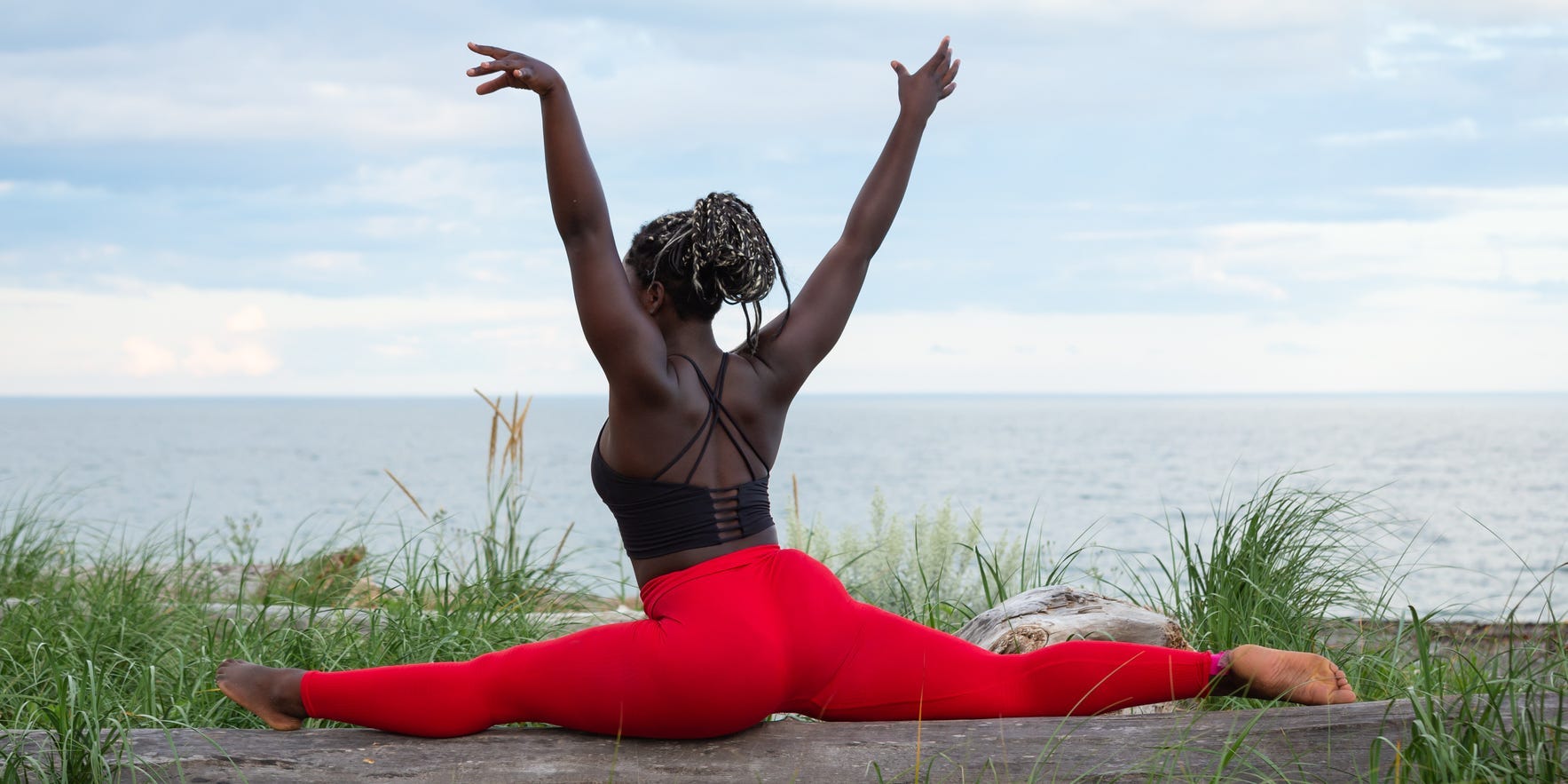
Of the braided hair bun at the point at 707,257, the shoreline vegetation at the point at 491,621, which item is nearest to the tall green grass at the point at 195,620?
the shoreline vegetation at the point at 491,621

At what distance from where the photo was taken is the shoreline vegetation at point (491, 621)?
281 cm

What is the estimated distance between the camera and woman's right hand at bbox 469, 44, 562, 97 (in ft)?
8.54

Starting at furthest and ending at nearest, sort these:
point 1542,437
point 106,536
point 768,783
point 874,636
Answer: point 1542,437, point 106,536, point 874,636, point 768,783

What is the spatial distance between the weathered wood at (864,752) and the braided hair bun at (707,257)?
3.57 ft

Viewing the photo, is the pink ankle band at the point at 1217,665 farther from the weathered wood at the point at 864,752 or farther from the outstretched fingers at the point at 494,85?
the outstretched fingers at the point at 494,85

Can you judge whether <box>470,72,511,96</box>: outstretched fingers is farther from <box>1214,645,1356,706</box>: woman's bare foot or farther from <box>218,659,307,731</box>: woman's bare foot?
<box>1214,645,1356,706</box>: woman's bare foot

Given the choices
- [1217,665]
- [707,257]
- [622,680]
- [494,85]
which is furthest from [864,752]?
[494,85]

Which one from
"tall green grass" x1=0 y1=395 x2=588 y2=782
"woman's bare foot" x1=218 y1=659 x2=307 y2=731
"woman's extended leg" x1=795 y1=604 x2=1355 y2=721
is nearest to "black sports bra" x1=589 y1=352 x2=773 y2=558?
"woman's extended leg" x1=795 y1=604 x2=1355 y2=721

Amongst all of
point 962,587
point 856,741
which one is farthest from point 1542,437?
point 856,741

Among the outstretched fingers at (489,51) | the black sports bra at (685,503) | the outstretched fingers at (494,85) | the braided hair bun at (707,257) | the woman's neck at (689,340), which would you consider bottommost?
the black sports bra at (685,503)

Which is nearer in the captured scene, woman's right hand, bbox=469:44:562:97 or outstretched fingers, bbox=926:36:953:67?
woman's right hand, bbox=469:44:562:97

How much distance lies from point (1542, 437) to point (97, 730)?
7361cm

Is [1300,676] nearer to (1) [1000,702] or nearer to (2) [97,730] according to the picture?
(1) [1000,702]

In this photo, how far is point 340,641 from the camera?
418cm
